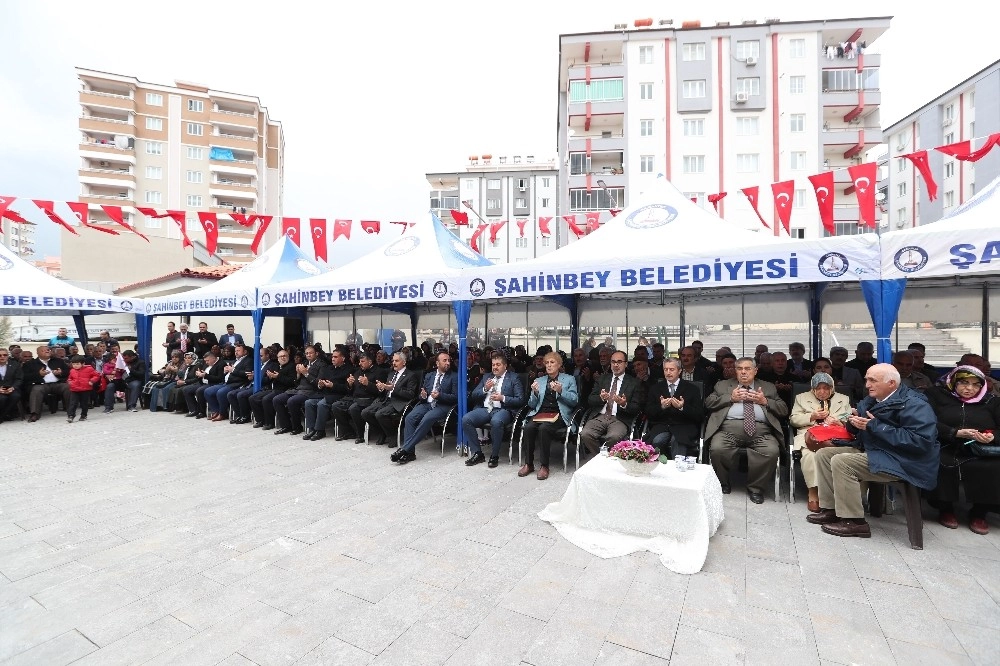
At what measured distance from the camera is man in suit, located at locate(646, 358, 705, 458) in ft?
15.6

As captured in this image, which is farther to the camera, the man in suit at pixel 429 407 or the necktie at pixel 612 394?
the man in suit at pixel 429 407

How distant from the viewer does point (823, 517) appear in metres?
3.72

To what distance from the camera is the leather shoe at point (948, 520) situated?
11.8 feet

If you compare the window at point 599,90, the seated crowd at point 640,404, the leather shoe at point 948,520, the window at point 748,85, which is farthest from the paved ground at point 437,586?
the window at point 748,85

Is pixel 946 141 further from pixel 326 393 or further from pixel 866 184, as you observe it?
pixel 326 393

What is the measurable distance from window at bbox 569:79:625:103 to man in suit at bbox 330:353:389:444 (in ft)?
88.0

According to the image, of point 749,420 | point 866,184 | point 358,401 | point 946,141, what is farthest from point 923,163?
point 946,141

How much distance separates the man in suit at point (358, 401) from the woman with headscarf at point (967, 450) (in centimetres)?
Result: 599

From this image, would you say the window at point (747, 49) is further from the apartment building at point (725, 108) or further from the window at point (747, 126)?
the window at point (747, 126)

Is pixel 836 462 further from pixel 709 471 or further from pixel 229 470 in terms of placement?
pixel 229 470

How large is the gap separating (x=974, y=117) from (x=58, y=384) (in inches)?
1882

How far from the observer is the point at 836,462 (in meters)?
3.61

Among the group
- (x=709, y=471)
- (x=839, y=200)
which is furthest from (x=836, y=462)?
(x=839, y=200)

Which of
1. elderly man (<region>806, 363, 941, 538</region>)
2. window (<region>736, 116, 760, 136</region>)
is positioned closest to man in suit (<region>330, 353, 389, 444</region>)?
elderly man (<region>806, 363, 941, 538</region>)
